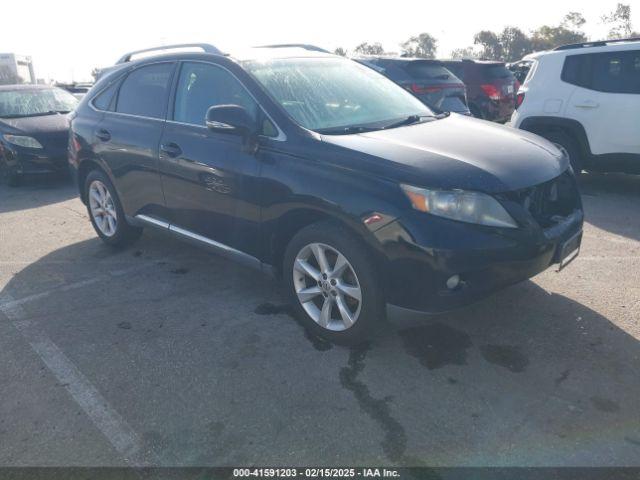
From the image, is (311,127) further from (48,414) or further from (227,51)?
(48,414)

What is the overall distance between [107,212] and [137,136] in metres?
1.15

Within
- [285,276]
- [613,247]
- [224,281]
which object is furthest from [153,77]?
[613,247]

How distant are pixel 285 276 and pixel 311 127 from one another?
97 cm

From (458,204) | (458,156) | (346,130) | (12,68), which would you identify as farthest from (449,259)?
(12,68)

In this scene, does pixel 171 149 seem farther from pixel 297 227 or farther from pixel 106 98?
pixel 106 98

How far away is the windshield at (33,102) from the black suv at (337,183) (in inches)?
219

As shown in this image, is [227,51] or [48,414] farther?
[227,51]

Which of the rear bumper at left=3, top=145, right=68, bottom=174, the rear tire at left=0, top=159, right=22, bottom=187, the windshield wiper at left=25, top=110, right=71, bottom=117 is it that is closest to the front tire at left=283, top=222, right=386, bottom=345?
the rear bumper at left=3, top=145, right=68, bottom=174

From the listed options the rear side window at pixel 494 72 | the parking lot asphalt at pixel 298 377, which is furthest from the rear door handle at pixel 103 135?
the rear side window at pixel 494 72

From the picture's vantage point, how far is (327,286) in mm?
3238

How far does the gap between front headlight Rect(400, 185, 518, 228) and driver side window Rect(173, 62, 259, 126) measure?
1.32 metres

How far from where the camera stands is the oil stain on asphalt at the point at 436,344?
3.12 metres

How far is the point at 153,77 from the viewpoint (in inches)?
177

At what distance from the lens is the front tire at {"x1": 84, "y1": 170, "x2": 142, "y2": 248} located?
16.5 feet
